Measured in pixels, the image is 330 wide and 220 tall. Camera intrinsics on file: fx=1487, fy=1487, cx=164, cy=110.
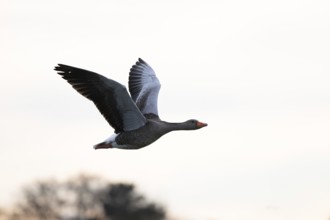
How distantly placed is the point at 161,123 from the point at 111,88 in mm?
1734

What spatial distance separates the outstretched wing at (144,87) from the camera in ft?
102

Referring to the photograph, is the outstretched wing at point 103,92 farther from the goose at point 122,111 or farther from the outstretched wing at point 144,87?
the outstretched wing at point 144,87

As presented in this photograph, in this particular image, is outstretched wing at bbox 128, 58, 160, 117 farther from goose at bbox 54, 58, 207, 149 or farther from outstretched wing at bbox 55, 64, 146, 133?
outstretched wing at bbox 55, 64, 146, 133

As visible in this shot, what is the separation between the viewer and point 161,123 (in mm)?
29625

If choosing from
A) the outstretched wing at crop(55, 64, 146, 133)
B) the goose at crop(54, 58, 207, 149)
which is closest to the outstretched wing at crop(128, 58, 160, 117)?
the goose at crop(54, 58, 207, 149)

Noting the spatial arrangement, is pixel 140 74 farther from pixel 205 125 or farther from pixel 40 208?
pixel 40 208

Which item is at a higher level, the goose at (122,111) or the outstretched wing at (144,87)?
the outstretched wing at (144,87)

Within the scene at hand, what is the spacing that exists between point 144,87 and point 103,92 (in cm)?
353

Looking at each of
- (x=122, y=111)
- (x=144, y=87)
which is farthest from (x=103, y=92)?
(x=144, y=87)

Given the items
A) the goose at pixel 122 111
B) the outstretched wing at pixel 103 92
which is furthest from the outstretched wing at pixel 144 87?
the outstretched wing at pixel 103 92

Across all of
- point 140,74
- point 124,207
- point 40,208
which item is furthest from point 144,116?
point 40,208

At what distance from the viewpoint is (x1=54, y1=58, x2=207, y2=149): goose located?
28.4 m

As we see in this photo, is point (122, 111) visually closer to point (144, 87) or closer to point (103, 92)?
point (103, 92)

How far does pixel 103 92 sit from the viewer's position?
93.7 ft
